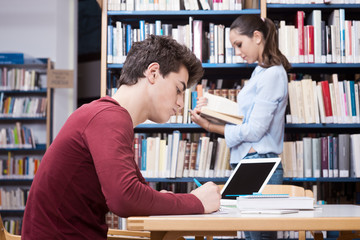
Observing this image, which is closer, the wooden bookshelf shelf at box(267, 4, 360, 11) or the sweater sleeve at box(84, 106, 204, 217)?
the sweater sleeve at box(84, 106, 204, 217)

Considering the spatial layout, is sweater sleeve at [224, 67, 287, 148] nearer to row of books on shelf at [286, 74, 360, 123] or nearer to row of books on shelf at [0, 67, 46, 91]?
row of books on shelf at [286, 74, 360, 123]

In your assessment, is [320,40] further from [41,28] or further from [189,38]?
[41,28]

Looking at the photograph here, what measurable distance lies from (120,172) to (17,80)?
552cm

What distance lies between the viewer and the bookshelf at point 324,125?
294 centimetres

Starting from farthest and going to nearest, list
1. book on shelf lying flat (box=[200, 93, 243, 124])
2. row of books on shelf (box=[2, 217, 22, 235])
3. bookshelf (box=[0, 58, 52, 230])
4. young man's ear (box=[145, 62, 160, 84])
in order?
bookshelf (box=[0, 58, 52, 230]), row of books on shelf (box=[2, 217, 22, 235]), book on shelf lying flat (box=[200, 93, 243, 124]), young man's ear (box=[145, 62, 160, 84])

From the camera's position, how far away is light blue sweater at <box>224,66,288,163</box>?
92.0 inches

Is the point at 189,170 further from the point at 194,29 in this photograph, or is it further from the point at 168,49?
the point at 168,49

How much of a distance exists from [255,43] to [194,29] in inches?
24.8

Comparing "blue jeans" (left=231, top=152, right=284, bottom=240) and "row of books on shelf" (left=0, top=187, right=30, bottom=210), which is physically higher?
"blue jeans" (left=231, top=152, right=284, bottom=240)

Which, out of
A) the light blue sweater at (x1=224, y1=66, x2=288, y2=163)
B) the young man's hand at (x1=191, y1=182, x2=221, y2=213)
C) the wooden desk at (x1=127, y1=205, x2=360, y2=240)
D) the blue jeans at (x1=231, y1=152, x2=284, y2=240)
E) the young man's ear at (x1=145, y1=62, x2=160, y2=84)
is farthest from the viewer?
the light blue sweater at (x1=224, y1=66, x2=288, y2=163)

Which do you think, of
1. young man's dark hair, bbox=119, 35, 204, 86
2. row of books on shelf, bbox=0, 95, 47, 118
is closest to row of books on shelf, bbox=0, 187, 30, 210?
row of books on shelf, bbox=0, 95, 47, 118

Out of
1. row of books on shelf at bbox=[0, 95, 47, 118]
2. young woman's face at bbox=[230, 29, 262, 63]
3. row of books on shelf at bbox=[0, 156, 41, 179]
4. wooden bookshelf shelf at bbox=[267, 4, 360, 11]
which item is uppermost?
wooden bookshelf shelf at bbox=[267, 4, 360, 11]

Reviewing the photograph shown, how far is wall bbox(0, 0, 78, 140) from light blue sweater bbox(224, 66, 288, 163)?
14.2 feet

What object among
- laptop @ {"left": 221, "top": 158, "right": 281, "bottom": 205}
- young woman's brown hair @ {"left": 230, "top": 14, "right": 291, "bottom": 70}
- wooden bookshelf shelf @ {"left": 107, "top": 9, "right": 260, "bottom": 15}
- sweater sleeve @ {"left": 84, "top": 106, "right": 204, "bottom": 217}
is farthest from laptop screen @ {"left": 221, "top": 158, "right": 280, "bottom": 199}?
wooden bookshelf shelf @ {"left": 107, "top": 9, "right": 260, "bottom": 15}
